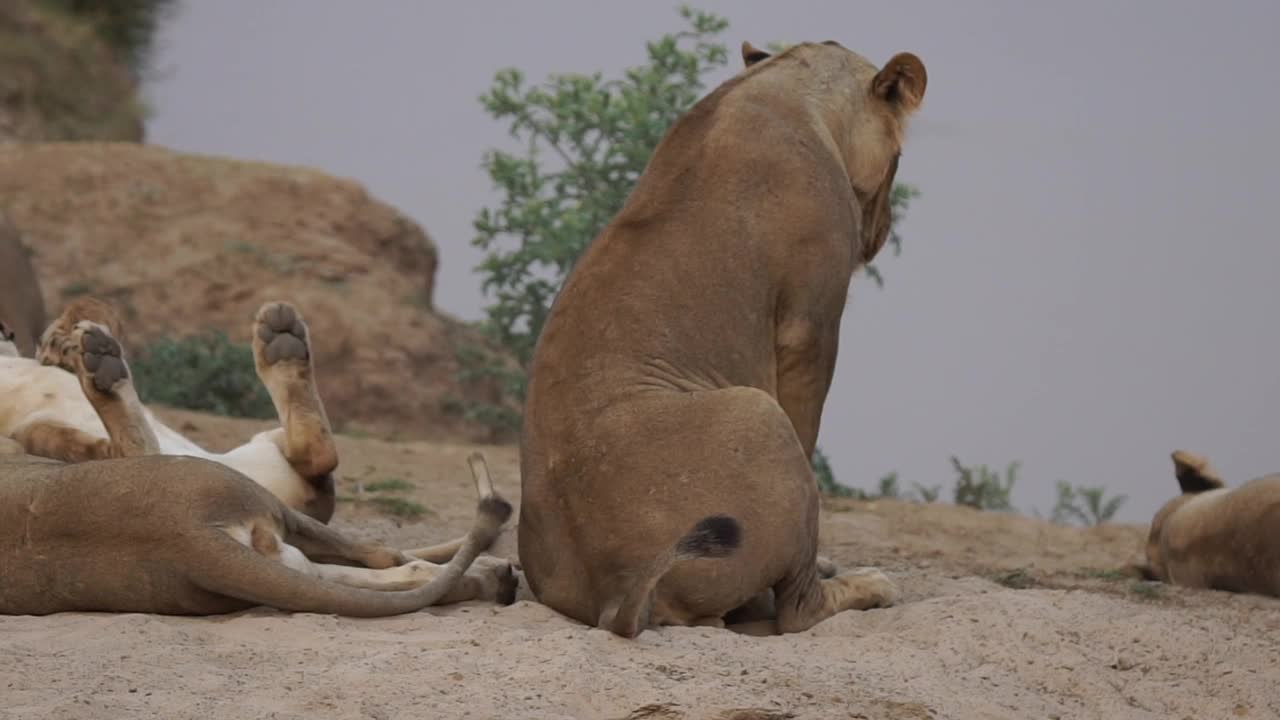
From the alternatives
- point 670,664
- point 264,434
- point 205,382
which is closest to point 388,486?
point 264,434

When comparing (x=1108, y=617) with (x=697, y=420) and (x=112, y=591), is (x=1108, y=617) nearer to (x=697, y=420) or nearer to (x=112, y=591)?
(x=697, y=420)

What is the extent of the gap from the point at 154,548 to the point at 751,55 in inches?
128

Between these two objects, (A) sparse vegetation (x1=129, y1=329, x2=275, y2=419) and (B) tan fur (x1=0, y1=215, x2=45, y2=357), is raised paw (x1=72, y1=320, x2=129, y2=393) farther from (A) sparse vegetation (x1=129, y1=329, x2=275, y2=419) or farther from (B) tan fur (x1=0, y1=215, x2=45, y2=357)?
(A) sparse vegetation (x1=129, y1=329, x2=275, y2=419)

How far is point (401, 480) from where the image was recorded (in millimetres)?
10570

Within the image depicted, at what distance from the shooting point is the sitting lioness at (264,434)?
286 inches

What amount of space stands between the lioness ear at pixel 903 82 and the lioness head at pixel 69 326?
3.24 meters

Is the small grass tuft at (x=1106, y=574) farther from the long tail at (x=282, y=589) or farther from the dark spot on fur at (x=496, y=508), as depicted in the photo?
the long tail at (x=282, y=589)

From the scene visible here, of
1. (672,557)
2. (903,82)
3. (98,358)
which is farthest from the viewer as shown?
(903,82)

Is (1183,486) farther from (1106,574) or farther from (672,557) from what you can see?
(672,557)

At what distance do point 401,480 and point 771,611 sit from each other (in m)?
4.63

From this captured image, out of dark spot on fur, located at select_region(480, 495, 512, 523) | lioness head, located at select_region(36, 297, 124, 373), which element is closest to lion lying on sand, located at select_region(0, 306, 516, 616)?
dark spot on fur, located at select_region(480, 495, 512, 523)

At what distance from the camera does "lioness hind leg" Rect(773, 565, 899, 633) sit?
6199 millimetres

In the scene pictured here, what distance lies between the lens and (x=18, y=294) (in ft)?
41.5

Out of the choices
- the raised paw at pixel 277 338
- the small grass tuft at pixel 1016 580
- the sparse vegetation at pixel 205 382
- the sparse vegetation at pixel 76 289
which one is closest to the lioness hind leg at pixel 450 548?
the raised paw at pixel 277 338
